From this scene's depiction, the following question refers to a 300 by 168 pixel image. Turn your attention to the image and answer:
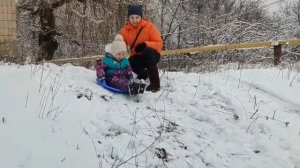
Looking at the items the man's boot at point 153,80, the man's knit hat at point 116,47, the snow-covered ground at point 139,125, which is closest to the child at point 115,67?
the man's knit hat at point 116,47

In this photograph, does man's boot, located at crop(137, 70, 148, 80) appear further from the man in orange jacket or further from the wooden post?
the wooden post

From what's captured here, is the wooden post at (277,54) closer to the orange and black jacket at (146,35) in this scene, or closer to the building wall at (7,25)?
the orange and black jacket at (146,35)

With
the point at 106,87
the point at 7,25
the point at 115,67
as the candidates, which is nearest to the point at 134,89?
the point at 106,87

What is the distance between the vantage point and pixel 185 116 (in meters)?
5.88

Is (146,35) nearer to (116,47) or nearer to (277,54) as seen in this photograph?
(116,47)

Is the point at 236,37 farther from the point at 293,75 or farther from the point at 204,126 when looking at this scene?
the point at 204,126

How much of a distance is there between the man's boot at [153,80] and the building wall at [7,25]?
4.88 metres

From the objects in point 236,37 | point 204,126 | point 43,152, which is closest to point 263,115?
point 204,126

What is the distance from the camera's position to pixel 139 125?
5.29 meters

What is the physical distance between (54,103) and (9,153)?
1.14m

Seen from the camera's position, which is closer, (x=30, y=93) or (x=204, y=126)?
(x=30, y=93)

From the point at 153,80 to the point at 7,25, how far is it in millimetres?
5064

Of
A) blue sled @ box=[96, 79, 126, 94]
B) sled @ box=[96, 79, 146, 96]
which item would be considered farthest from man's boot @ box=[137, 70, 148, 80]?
sled @ box=[96, 79, 146, 96]

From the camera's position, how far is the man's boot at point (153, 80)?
6.62 metres
